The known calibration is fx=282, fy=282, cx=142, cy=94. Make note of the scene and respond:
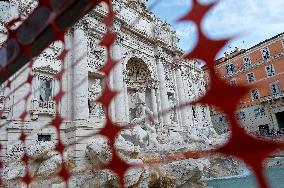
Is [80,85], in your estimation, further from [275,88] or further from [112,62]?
[275,88]

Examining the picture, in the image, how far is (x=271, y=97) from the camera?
78.0 feet

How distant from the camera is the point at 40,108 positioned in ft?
37.2

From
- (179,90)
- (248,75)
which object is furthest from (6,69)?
(248,75)

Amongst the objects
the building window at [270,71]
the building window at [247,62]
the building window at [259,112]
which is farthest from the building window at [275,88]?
the building window at [247,62]

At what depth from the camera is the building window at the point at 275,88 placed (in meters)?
23.8

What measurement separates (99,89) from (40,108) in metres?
3.31

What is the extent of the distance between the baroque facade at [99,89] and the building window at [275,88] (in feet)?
22.0

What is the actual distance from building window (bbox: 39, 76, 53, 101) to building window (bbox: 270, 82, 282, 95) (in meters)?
19.3

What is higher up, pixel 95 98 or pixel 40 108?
pixel 95 98

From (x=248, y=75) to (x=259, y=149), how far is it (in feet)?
82.9

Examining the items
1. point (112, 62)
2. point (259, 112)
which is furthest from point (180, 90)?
point (112, 62)

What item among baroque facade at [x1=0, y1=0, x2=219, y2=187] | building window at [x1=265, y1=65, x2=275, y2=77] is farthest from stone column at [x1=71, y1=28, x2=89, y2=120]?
building window at [x1=265, y1=65, x2=275, y2=77]

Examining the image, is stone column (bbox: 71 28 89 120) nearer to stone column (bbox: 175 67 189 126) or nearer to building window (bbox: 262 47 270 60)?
stone column (bbox: 175 67 189 126)

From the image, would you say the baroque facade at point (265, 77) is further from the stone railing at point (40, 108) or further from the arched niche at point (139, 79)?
the stone railing at point (40, 108)
